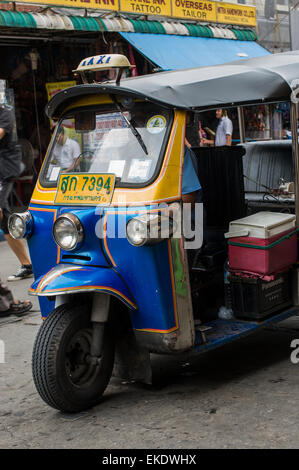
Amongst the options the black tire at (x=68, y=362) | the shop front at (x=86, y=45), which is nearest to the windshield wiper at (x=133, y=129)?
the black tire at (x=68, y=362)

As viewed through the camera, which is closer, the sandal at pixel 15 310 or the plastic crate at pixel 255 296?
the plastic crate at pixel 255 296

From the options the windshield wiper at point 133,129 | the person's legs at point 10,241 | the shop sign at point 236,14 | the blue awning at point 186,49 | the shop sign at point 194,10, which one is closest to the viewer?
the windshield wiper at point 133,129

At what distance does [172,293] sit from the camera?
4.02m

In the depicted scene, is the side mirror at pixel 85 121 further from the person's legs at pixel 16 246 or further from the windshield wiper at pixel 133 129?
the person's legs at pixel 16 246

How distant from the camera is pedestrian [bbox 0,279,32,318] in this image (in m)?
6.41

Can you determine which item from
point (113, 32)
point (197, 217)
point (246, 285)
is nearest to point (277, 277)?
point (246, 285)

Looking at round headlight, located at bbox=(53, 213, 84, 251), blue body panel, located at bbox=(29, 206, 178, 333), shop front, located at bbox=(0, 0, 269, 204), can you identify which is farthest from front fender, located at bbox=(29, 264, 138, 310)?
shop front, located at bbox=(0, 0, 269, 204)

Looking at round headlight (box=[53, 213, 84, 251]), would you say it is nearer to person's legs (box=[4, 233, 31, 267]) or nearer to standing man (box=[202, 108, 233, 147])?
person's legs (box=[4, 233, 31, 267])

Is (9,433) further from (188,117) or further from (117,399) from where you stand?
(188,117)

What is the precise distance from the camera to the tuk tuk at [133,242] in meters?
3.93

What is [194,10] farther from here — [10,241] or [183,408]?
[183,408]

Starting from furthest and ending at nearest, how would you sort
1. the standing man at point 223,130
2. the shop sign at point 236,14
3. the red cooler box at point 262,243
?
the shop sign at point 236,14 → the standing man at point 223,130 → the red cooler box at point 262,243

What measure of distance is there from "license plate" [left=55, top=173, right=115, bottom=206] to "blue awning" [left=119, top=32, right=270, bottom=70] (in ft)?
25.8

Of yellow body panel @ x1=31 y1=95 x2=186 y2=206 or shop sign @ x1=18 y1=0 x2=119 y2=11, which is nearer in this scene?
yellow body panel @ x1=31 y1=95 x2=186 y2=206
